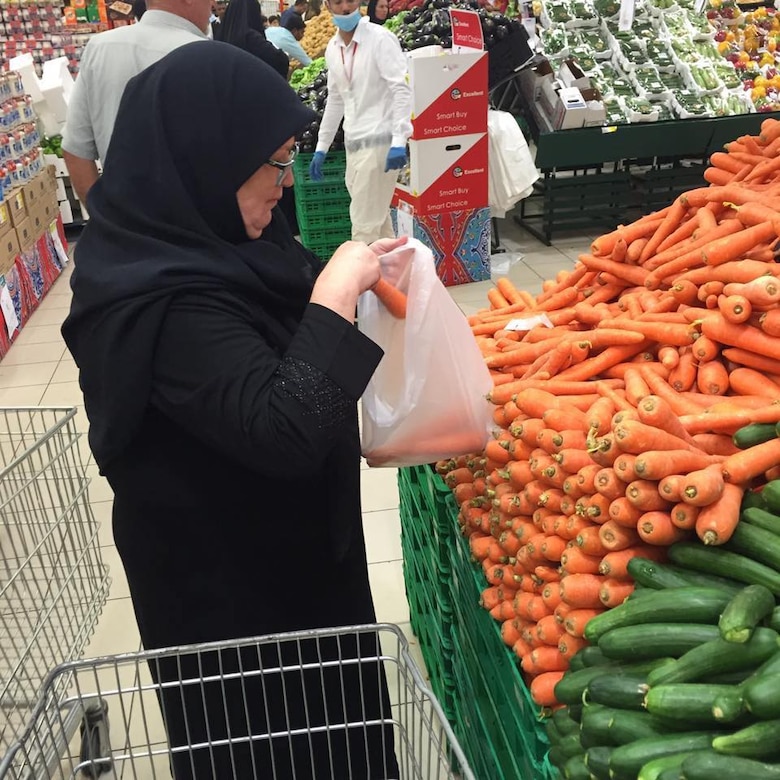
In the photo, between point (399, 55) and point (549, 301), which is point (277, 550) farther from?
point (399, 55)

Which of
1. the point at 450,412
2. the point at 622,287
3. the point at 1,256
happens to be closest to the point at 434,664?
the point at 450,412

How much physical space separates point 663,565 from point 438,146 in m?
4.27

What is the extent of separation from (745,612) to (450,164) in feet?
14.8

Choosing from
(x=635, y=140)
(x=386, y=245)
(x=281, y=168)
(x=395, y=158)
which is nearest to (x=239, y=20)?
(x=395, y=158)

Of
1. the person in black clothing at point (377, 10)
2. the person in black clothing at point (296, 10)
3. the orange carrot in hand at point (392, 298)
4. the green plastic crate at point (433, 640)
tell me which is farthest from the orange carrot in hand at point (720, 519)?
the person in black clothing at point (296, 10)

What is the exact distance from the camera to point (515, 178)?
5379mm

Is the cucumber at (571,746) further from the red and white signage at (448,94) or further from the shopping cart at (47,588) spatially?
the red and white signage at (448,94)

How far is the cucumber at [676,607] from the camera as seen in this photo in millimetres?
1033

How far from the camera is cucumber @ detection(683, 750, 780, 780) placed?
2.68 feet

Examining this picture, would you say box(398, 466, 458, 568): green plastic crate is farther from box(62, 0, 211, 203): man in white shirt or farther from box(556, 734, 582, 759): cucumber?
box(62, 0, 211, 203): man in white shirt

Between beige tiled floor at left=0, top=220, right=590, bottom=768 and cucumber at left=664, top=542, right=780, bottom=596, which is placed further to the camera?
beige tiled floor at left=0, top=220, right=590, bottom=768

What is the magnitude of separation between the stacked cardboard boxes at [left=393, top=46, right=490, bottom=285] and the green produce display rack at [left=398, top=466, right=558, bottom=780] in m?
3.13

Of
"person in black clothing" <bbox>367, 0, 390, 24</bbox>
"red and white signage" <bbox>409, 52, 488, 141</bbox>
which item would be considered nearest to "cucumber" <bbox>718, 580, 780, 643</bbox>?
"red and white signage" <bbox>409, 52, 488, 141</bbox>

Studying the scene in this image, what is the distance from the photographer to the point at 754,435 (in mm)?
1243
